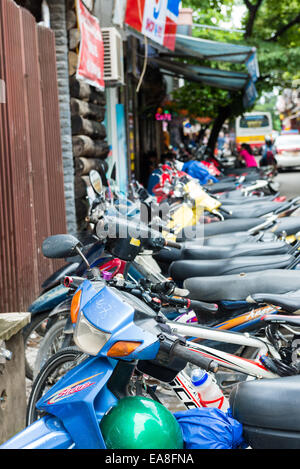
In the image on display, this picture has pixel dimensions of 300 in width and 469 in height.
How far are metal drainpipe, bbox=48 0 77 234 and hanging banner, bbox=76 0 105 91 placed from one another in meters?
0.32

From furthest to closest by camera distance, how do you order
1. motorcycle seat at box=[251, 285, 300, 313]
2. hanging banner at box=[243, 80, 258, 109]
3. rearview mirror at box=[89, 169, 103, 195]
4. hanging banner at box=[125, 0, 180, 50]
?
hanging banner at box=[243, 80, 258, 109], hanging banner at box=[125, 0, 180, 50], rearview mirror at box=[89, 169, 103, 195], motorcycle seat at box=[251, 285, 300, 313]

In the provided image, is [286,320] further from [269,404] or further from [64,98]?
[64,98]

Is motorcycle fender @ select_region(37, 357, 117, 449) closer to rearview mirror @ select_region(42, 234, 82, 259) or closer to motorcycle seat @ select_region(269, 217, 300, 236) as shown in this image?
rearview mirror @ select_region(42, 234, 82, 259)

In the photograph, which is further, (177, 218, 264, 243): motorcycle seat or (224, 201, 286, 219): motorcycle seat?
(224, 201, 286, 219): motorcycle seat

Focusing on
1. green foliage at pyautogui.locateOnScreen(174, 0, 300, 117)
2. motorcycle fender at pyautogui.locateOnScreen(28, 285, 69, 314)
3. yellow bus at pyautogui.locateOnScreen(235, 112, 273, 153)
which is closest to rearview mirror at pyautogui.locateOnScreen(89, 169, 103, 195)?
motorcycle fender at pyautogui.locateOnScreen(28, 285, 69, 314)

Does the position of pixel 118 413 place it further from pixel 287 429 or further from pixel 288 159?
pixel 288 159

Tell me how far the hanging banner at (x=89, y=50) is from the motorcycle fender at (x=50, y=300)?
341 centimetres

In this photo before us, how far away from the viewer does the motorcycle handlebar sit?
1.97 metres

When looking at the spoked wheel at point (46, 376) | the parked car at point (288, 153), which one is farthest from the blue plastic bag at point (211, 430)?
the parked car at point (288, 153)

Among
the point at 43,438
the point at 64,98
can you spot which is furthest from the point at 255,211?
the point at 43,438

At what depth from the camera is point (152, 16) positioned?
8805 mm

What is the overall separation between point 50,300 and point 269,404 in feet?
8.23

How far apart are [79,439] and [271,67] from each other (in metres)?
15.4

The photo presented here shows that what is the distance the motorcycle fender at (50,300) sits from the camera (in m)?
4.14
